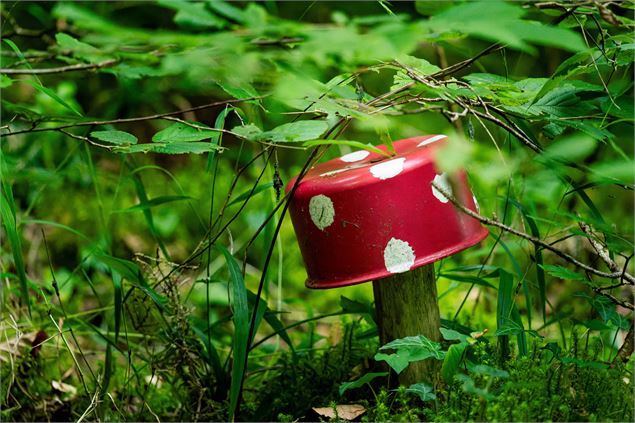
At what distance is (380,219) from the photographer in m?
1.36

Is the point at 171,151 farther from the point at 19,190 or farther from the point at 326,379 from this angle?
the point at 19,190

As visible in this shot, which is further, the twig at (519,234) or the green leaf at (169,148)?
the green leaf at (169,148)

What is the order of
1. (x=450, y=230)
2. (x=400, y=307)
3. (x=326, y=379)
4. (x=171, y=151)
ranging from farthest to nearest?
(x=326, y=379), (x=400, y=307), (x=450, y=230), (x=171, y=151)

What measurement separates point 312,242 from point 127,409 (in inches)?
29.0

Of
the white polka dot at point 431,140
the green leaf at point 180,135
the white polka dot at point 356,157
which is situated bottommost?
the white polka dot at point 356,157

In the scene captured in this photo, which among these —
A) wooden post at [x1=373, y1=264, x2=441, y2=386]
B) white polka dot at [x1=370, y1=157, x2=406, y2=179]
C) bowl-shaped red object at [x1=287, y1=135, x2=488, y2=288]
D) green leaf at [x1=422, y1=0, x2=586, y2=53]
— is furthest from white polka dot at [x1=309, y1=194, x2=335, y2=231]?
green leaf at [x1=422, y1=0, x2=586, y2=53]

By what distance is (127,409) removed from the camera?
181 cm

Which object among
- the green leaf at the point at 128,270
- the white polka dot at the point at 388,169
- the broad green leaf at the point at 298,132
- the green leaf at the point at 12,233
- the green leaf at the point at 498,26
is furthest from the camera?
the green leaf at the point at 128,270

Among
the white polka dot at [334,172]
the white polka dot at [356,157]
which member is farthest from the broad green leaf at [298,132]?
the white polka dot at [356,157]

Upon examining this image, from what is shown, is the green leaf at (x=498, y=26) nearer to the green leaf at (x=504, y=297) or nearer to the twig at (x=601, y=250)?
the twig at (x=601, y=250)

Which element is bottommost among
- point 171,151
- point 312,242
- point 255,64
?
point 312,242

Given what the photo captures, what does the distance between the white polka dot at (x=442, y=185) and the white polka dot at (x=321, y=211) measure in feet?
0.65

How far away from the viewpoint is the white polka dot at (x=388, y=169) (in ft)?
4.44

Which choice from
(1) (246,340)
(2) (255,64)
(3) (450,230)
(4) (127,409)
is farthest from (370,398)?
(2) (255,64)
